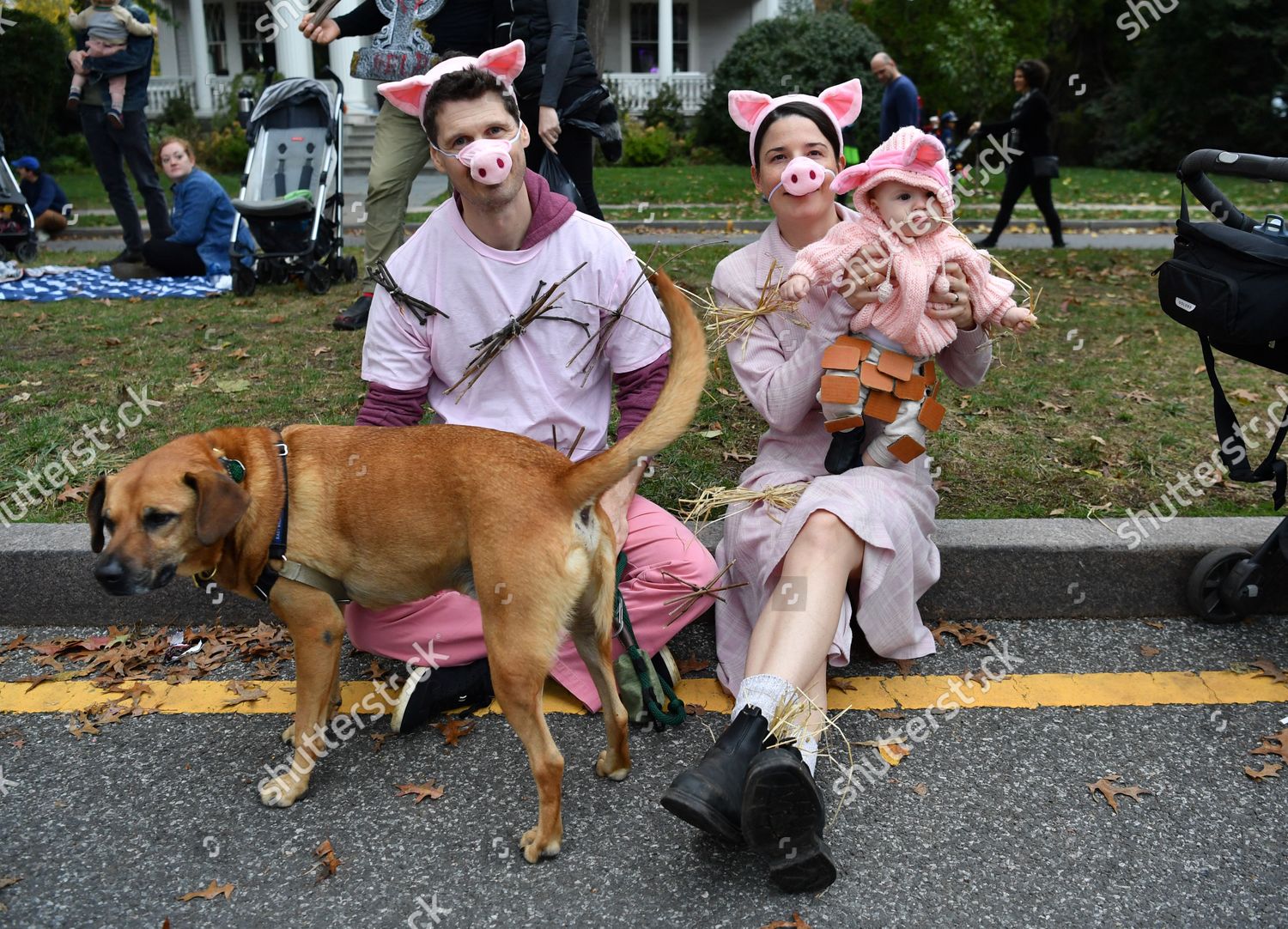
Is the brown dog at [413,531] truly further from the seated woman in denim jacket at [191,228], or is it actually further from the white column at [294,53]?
the white column at [294,53]

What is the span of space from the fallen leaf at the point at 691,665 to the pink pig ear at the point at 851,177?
5.19 ft

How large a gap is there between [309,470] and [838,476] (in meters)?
1.54

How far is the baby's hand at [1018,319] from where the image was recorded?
117 inches

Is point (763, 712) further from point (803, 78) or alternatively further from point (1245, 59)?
point (1245, 59)

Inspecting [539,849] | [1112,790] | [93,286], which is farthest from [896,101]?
[539,849]

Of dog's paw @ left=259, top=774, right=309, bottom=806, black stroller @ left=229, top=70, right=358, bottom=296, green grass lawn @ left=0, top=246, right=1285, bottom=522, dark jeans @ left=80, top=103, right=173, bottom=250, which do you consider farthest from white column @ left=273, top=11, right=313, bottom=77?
dog's paw @ left=259, top=774, right=309, bottom=806

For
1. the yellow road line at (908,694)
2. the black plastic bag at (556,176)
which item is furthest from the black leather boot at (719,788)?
the black plastic bag at (556,176)

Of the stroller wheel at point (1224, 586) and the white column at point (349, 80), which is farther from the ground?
the white column at point (349, 80)

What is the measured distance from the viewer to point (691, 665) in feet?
11.1

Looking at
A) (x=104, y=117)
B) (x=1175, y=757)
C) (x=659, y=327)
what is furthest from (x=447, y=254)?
(x=104, y=117)

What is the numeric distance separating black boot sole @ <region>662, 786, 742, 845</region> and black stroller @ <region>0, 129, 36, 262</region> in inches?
430

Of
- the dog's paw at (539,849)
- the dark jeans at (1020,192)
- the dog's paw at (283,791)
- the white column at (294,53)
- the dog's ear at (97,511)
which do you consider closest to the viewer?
the dog's paw at (539,849)

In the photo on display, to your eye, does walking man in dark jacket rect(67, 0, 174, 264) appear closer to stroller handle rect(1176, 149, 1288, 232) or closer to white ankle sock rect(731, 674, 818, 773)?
white ankle sock rect(731, 674, 818, 773)

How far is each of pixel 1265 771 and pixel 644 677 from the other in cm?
170
